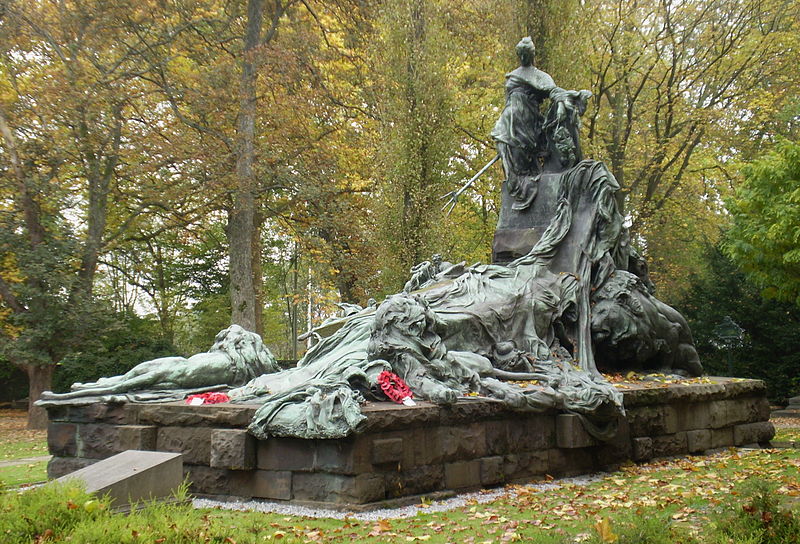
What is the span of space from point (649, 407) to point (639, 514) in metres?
4.67

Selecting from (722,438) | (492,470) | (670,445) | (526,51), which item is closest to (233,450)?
(492,470)

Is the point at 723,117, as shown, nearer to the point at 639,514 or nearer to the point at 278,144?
the point at 278,144

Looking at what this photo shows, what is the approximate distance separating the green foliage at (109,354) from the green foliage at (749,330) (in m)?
14.6

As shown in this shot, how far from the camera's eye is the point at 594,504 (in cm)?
679

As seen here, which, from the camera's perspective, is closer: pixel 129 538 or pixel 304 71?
pixel 129 538

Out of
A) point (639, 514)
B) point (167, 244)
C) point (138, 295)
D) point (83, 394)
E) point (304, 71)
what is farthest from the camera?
point (138, 295)

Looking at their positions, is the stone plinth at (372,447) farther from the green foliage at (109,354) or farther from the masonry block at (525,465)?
the green foliage at (109,354)

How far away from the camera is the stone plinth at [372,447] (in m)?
6.75

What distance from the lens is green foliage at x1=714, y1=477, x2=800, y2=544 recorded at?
181 inches

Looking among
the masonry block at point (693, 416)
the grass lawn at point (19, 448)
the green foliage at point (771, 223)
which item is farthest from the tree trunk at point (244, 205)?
the masonry block at point (693, 416)

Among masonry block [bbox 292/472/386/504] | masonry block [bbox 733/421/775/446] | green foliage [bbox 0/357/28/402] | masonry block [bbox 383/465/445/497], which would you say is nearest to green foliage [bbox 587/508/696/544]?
masonry block [bbox 292/472/386/504]

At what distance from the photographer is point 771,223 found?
1717 cm

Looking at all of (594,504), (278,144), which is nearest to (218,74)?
(278,144)

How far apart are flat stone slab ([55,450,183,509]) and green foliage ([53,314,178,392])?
578 inches
